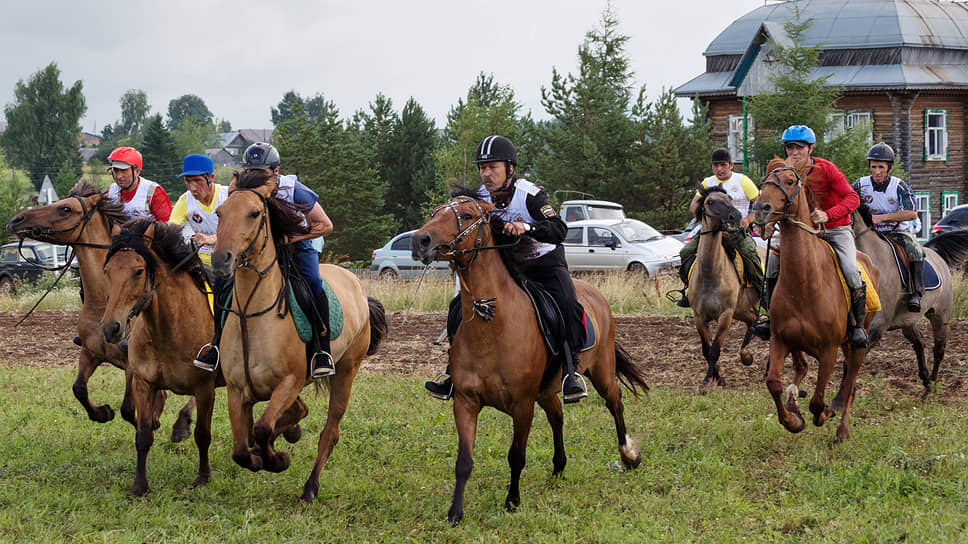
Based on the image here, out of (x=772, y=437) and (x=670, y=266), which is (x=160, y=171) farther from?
(x=772, y=437)

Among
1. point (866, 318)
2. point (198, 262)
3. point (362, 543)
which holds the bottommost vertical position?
point (362, 543)

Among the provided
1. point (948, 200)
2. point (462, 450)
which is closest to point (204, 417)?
point (462, 450)

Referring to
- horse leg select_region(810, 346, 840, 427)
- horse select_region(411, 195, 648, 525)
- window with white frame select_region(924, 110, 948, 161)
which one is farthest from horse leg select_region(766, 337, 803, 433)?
window with white frame select_region(924, 110, 948, 161)

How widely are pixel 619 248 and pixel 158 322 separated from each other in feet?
57.2

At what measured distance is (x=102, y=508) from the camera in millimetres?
6691

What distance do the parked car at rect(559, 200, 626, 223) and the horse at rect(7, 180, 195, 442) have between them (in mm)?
20599

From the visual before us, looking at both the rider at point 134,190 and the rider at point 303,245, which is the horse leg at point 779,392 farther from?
the rider at point 134,190

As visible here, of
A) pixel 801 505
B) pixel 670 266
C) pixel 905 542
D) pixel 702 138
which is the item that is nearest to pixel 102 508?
pixel 801 505

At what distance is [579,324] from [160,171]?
60.6 m

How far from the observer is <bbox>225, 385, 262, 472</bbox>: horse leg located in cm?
645

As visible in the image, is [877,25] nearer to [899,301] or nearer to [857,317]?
[899,301]

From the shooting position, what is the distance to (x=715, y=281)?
11.3 meters

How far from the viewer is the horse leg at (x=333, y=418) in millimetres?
6984

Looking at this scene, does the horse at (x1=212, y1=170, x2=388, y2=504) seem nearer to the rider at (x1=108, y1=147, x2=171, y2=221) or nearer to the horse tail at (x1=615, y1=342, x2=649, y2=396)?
the rider at (x1=108, y1=147, x2=171, y2=221)
